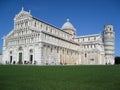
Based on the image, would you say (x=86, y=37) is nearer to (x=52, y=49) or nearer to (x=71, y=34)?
(x=71, y=34)

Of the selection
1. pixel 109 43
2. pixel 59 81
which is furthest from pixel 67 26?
pixel 59 81

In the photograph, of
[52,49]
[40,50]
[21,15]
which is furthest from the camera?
[21,15]

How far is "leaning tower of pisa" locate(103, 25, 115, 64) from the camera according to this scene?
64.7 meters

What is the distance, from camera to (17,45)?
48.4m

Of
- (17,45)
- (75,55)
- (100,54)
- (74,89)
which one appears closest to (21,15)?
(17,45)

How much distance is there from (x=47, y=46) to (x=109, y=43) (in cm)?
2984

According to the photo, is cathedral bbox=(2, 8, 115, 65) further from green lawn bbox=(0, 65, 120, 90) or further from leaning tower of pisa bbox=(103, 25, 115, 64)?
green lawn bbox=(0, 65, 120, 90)

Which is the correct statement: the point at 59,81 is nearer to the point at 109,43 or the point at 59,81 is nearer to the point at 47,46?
the point at 47,46

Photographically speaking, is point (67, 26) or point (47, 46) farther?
point (67, 26)

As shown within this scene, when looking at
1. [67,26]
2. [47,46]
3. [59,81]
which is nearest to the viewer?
[59,81]

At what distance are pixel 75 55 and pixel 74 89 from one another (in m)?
52.0

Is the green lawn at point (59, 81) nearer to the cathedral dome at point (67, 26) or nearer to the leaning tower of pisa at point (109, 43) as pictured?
the leaning tower of pisa at point (109, 43)

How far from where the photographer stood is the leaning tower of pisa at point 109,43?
64.7 m

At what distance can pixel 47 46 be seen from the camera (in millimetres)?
44531
